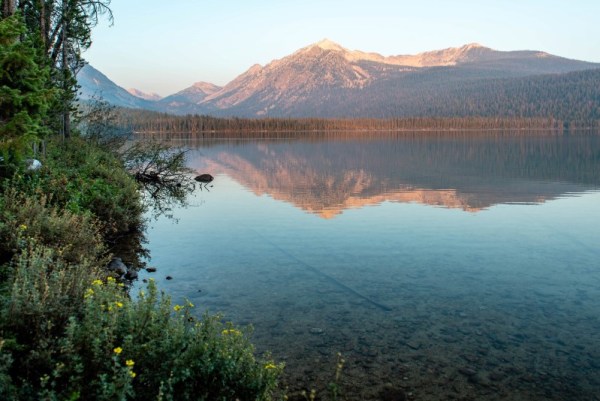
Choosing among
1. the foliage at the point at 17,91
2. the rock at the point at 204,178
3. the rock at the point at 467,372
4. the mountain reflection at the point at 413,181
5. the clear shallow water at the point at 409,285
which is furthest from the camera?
the rock at the point at 204,178

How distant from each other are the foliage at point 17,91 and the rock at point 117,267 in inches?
167

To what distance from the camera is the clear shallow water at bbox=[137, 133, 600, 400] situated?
937 centimetres

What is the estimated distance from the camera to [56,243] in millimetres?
11117

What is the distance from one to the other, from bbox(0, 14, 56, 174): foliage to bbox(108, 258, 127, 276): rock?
4231 millimetres

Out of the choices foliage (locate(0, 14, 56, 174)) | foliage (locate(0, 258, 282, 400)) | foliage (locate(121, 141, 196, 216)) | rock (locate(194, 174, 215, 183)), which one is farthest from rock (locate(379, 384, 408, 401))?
rock (locate(194, 174, 215, 183))

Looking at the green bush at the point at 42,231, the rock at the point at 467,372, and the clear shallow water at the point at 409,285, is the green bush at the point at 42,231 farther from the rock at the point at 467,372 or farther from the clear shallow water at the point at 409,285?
the rock at the point at 467,372

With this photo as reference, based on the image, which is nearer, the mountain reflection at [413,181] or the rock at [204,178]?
the mountain reflection at [413,181]

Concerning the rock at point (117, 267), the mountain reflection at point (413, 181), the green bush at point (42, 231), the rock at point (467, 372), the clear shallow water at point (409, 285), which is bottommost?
the rock at point (467, 372)

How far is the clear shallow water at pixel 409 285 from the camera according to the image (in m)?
9.37

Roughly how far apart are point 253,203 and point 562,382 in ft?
81.8

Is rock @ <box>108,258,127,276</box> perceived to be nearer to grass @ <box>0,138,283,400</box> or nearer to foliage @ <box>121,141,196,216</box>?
grass @ <box>0,138,283,400</box>

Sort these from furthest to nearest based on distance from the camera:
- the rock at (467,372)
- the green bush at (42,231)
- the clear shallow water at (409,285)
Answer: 1. the green bush at (42,231)
2. the clear shallow water at (409,285)
3. the rock at (467,372)

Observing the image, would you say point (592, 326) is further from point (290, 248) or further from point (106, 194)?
point (106, 194)

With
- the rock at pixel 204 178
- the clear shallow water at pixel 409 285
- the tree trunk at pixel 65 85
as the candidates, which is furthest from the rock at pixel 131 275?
the rock at pixel 204 178
